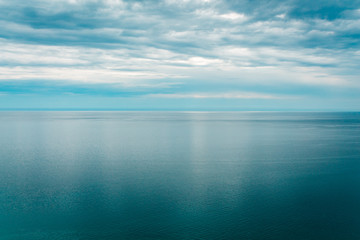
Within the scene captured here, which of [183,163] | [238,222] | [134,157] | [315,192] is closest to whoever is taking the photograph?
[238,222]

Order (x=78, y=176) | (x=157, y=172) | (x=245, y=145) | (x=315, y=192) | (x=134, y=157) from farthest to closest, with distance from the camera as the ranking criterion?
(x=245, y=145)
(x=134, y=157)
(x=157, y=172)
(x=78, y=176)
(x=315, y=192)

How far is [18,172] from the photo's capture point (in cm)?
3094

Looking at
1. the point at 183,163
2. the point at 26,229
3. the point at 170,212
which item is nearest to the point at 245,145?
the point at 183,163

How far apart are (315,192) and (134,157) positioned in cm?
2242

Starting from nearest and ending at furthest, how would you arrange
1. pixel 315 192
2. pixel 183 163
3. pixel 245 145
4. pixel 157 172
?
pixel 315 192 → pixel 157 172 → pixel 183 163 → pixel 245 145

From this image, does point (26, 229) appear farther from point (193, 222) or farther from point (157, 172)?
point (157, 172)

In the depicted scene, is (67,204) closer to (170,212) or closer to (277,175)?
(170,212)

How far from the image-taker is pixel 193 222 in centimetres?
1862

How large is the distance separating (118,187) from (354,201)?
17.9m

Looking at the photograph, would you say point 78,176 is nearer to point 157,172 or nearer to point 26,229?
point 157,172

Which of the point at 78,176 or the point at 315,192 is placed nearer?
the point at 315,192

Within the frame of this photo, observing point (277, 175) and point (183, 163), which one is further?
point (183, 163)

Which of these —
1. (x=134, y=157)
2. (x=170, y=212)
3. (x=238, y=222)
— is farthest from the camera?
(x=134, y=157)

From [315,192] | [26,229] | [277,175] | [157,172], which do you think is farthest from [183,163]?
[26,229]
